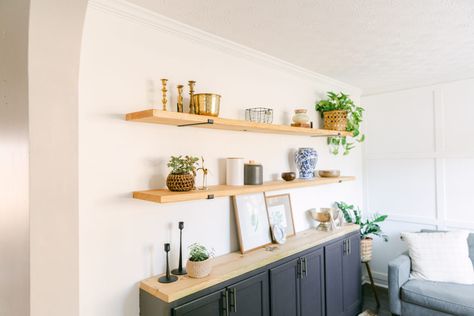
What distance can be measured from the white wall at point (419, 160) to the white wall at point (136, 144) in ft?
7.15

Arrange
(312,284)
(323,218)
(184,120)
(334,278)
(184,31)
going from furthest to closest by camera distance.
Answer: (323,218) → (334,278) → (312,284) → (184,31) → (184,120)

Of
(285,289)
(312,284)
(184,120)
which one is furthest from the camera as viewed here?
(312,284)

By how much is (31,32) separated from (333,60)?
2232 mm

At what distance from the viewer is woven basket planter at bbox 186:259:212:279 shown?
1.76 metres

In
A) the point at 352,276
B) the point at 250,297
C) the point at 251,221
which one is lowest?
the point at 352,276

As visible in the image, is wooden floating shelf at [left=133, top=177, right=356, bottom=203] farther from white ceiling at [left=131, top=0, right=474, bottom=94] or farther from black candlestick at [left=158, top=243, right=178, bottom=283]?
white ceiling at [left=131, top=0, right=474, bottom=94]

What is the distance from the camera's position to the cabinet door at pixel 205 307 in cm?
162

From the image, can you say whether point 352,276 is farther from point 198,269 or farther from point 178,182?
point 178,182

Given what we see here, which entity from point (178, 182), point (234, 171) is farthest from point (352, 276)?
point (178, 182)

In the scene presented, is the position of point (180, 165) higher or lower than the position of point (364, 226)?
higher

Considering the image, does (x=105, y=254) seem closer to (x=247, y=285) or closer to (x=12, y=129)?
(x=12, y=129)

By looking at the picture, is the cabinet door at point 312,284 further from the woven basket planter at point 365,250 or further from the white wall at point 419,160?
the white wall at point 419,160

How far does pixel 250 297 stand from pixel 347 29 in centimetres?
188

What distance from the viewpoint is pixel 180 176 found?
1.73m
